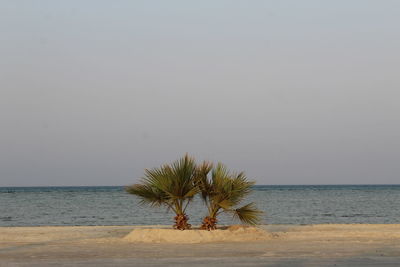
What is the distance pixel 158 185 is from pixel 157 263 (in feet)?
21.6

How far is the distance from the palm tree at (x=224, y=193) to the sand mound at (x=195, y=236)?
16.4 inches

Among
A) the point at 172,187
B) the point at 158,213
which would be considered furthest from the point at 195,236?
the point at 158,213

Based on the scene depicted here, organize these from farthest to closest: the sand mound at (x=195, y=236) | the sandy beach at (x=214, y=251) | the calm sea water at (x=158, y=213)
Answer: the calm sea water at (x=158, y=213)
the sand mound at (x=195, y=236)
the sandy beach at (x=214, y=251)

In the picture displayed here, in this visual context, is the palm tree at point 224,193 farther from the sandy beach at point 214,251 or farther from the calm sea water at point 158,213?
the calm sea water at point 158,213

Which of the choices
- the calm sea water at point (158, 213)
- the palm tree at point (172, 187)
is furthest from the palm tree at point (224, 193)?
the calm sea water at point (158, 213)

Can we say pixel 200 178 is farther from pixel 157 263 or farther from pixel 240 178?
pixel 157 263

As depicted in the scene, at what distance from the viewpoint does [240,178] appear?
20875 millimetres

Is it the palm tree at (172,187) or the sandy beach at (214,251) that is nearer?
the sandy beach at (214,251)

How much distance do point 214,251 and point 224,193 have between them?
428cm

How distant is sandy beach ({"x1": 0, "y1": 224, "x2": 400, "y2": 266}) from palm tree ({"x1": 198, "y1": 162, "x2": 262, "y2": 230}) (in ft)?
2.78

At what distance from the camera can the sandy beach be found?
14.3 metres

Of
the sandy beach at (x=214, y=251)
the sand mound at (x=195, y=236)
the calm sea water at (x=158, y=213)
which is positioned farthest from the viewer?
the calm sea water at (x=158, y=213)

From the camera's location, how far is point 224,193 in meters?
20.6

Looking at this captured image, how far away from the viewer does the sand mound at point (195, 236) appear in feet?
64.4
